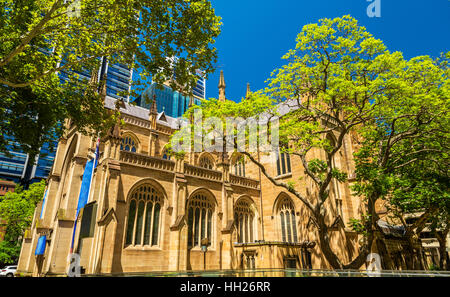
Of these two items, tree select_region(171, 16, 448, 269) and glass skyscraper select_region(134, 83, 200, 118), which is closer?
tree select_region(171, 16, 448, 269)

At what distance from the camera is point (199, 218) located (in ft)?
67.2

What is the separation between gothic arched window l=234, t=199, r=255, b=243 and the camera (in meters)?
23.4

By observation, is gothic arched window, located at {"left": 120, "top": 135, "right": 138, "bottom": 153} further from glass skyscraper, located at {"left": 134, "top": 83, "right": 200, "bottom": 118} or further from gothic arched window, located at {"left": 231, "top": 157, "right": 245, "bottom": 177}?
glass skyscraper, located at {"left": 134, "top": 83, "right": 200, "bottom": 118}

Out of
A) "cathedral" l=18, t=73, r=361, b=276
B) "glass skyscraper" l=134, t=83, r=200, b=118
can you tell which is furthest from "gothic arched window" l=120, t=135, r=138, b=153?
"glass skyscraper" l=134, t=83, r=200, b=118

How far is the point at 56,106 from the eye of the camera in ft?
35.9

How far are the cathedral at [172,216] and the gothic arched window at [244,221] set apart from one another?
88 mm

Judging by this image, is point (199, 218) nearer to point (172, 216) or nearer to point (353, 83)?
point (172, 216)

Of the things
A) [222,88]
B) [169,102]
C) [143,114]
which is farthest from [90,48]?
[169,102]

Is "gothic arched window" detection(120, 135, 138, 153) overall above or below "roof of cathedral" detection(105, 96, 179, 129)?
below

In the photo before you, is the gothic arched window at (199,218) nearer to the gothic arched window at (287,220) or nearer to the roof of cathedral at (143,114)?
the gothic arched window at (287,220)

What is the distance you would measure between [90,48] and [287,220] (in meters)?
19.6

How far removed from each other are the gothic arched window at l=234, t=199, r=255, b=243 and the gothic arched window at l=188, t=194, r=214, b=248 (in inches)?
121

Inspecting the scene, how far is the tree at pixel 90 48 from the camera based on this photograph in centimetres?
955

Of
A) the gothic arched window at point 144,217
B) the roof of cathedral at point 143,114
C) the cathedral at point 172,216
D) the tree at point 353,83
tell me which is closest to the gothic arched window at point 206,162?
the cathedral at point 172,216
